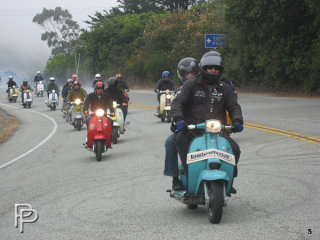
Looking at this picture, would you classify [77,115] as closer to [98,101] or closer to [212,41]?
[98,101]

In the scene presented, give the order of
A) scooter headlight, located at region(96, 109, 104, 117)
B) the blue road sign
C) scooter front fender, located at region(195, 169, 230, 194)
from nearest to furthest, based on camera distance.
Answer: scooter front fender, located at region(195, 169, 230, 194), scooter headlight, located at region(96, 109, 104, 117), the blue road sign

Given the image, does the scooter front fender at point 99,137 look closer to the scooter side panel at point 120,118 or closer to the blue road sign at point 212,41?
the scooter side panel at point 120,118

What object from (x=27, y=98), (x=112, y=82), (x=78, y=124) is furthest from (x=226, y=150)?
(x=27, y=98)

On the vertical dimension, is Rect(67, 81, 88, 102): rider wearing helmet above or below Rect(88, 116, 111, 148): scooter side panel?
above

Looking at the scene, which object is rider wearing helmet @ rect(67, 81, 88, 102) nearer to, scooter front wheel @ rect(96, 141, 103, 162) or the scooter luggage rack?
scooter front wheel @ rect(96, 141, 103, 162)

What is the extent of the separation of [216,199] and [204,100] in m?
1.28

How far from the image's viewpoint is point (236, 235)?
18.3ft

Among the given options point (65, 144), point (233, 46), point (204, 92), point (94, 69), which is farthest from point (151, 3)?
point (204, 92)

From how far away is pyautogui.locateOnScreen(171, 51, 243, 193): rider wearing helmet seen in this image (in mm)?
6465

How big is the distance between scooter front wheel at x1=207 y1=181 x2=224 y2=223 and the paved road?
0.14m

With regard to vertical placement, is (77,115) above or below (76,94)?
below

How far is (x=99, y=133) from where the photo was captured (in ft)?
40.3

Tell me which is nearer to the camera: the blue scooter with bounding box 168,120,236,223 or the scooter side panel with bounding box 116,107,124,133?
the blue scooter with bounding box 168,120,236,223

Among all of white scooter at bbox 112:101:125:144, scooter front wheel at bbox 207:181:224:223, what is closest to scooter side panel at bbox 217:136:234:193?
scooter front wheel at bbox 207:181:224:223
